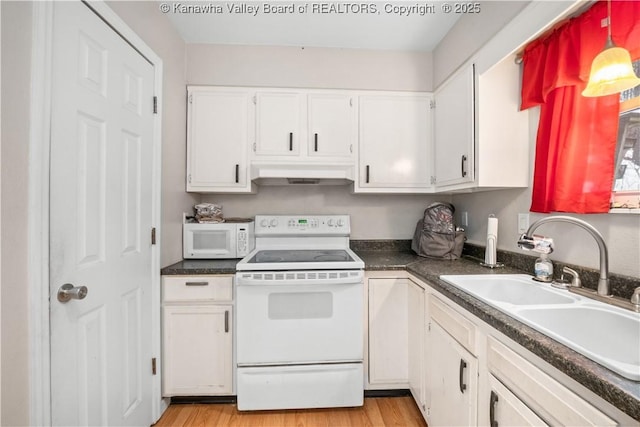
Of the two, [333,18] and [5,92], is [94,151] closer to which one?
[5,92]

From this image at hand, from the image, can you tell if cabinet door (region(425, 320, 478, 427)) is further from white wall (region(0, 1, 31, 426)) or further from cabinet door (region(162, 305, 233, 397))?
Result: white wall (region(0, 1, 31, 426))

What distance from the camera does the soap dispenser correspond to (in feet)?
4.22

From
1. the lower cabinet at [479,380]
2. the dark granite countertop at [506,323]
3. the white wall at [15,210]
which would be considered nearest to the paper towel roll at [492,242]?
the dark granite countertop at [506,323]

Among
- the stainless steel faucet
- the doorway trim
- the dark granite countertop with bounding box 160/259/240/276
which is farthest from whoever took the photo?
the dark granite countertop with bounding box 160/259/240/276

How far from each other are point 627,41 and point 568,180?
545mm

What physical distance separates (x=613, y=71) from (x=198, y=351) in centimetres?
234

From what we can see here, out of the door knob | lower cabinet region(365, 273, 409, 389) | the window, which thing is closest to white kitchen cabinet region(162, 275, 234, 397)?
the door knob

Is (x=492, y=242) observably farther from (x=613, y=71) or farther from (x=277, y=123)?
(x=277, y=123)

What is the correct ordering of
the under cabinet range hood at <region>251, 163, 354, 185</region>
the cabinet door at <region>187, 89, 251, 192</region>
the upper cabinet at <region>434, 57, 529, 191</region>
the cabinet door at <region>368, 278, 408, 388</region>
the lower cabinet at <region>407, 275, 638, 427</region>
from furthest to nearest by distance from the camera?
1. the cabinet door at <region>187, 89, 251, 192</region>
2. the under cabinet range hood at <region>251, 163, 354, 185</region>
3. the cabinet door at <region>368, 278, 408, 388</region>
4. the upper cabinet at <region>434, 57, 529, 191</region>
5. the lower cabinet at <region>407, 275, 638, 427</region>

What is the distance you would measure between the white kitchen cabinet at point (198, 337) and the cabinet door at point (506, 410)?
1.38 meters

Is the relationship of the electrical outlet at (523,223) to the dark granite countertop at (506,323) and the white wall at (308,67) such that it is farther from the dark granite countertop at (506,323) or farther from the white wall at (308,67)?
the white wall at (308,67)

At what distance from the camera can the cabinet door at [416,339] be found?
1.56 meters

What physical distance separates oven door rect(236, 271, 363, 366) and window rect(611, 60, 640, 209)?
4.03 ft

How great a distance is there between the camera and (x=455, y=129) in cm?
180
